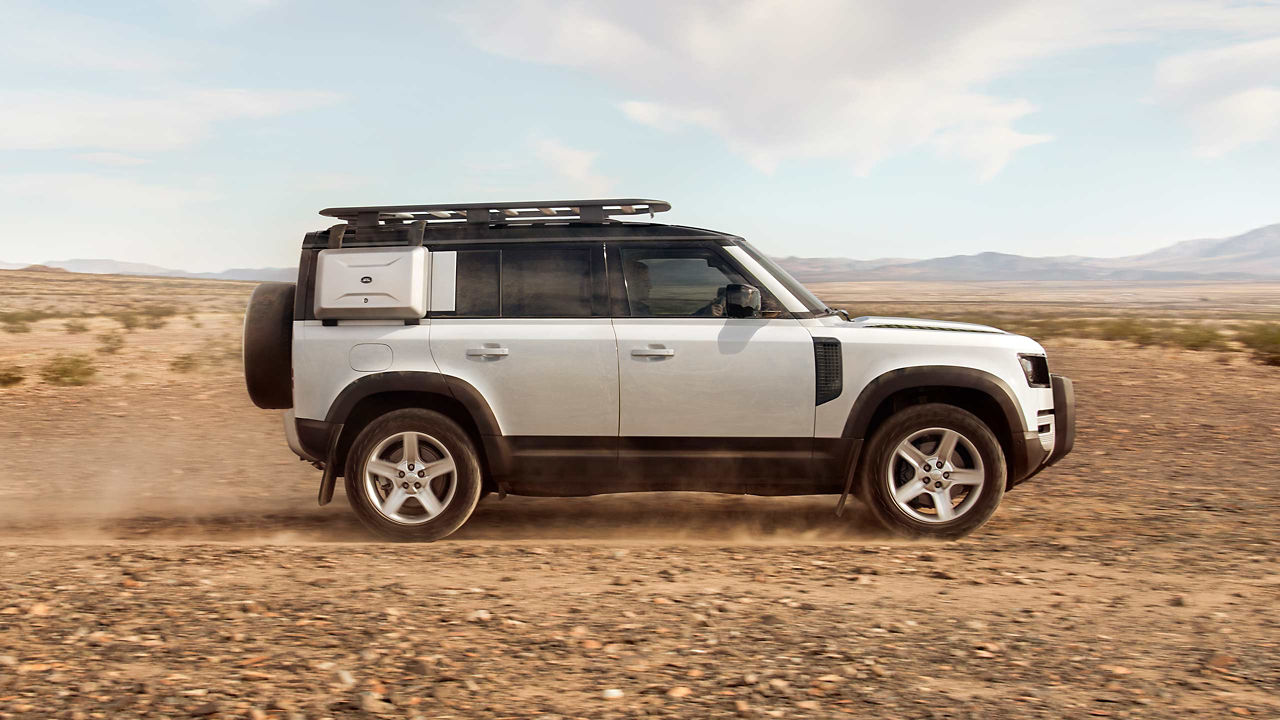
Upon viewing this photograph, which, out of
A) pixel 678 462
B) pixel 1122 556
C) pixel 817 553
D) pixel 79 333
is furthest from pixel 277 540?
pixel 79 333

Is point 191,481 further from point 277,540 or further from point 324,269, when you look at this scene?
point 324,269

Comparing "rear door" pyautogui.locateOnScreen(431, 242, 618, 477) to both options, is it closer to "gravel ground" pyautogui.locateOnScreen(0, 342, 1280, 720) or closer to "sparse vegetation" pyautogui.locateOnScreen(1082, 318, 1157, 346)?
"gravel ground" pyautogui.locateOnScreen(0, 342, 1280, 720)

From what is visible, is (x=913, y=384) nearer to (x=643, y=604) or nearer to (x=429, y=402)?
(x=643, y=604)

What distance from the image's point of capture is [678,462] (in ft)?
19.5

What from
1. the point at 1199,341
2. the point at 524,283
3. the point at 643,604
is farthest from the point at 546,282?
the point at 1199,341

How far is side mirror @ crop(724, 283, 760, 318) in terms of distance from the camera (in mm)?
5883

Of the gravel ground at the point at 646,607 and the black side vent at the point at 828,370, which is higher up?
the black side vent at the point at 828,370

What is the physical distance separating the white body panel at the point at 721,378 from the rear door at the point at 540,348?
162mm

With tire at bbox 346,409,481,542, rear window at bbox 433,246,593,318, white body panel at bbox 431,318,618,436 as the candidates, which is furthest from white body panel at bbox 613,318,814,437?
tire at bbox 346,409,481,542

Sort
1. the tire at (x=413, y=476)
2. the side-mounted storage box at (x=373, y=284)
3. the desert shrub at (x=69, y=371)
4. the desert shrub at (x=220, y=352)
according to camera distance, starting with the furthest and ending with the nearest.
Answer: the desert shrub at (x=220, y=352)
the desert shrub at (x=69, y=371)
the tire at (x=413, y=476)
the side-mounted storage box at (x=373, y=284)

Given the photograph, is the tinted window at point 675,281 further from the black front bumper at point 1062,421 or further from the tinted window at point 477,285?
the black front bumper at point 1062,421

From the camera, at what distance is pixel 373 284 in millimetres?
5965

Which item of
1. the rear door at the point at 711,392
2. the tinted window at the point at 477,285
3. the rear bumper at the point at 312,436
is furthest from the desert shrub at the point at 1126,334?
the rear bumper at the point at 312,436

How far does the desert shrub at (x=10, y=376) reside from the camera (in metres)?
14.9
